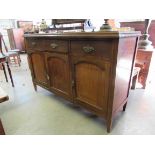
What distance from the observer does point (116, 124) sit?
1.32 metres

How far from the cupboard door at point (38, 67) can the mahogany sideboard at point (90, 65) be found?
21mm

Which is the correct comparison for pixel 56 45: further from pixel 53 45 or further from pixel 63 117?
pixel 63 117

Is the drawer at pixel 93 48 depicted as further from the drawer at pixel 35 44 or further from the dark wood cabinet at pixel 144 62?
the dark wood cabinet at pixel 144 62

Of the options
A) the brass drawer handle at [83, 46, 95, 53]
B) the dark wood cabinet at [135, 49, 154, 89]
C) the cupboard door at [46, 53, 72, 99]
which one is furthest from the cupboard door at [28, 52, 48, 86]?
the dark wood cabinet at [135, 49, 154, 89]

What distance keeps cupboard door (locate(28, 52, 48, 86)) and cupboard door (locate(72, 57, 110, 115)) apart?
1.80 feet

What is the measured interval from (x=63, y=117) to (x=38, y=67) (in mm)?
726

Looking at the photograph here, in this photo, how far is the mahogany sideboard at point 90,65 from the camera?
3.09 ft

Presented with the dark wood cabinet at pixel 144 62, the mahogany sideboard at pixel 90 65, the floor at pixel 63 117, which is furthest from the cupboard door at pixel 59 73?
the dark wood cabinet at pixel 144 62

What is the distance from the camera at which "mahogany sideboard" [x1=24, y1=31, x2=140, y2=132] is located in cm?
94

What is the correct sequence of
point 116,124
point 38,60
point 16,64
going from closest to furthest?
point 116,124, point 38,60, point 16,64
